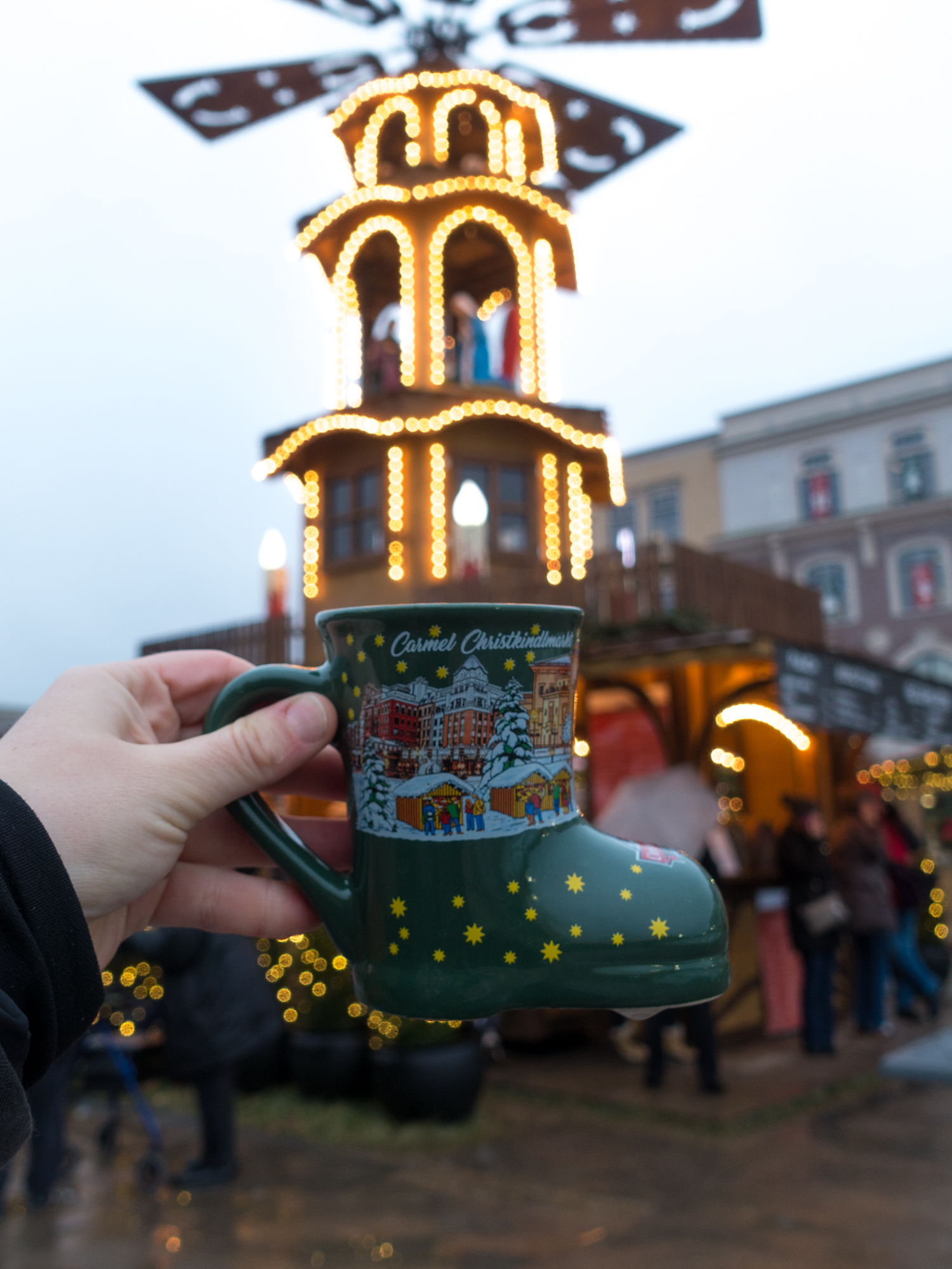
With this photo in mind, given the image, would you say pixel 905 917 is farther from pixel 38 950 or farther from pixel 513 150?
pixel 38 950

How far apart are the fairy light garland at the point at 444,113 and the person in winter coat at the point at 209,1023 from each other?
10.8 meters

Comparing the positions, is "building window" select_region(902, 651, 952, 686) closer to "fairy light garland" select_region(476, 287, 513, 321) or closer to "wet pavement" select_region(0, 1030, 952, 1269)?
"fairy light garland" select_region(476, 287, 513, 321)

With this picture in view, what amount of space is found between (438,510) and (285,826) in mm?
11121

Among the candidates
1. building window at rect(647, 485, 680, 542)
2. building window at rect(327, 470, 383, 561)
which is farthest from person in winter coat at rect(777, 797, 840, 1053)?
building window at rect(647, 485, 680, 542)

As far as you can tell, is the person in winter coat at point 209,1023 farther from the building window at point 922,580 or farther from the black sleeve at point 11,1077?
the building window at point 922,580

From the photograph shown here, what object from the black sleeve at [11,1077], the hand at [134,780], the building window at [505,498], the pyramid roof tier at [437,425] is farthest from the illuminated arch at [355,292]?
the black sleeve at [11,1077]

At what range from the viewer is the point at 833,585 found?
29688mm

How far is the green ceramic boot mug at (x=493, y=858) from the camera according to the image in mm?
1173

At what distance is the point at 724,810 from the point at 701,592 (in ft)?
11.2

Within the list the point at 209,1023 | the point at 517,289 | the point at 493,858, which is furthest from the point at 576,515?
the point at 493,858

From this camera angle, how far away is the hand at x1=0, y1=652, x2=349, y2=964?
3.93ft

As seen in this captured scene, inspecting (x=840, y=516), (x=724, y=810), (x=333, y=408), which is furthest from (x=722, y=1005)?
(x=840, y=516)

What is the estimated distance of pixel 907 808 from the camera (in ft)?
61.0

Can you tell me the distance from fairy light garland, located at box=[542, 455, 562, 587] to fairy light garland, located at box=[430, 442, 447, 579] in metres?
1.28
